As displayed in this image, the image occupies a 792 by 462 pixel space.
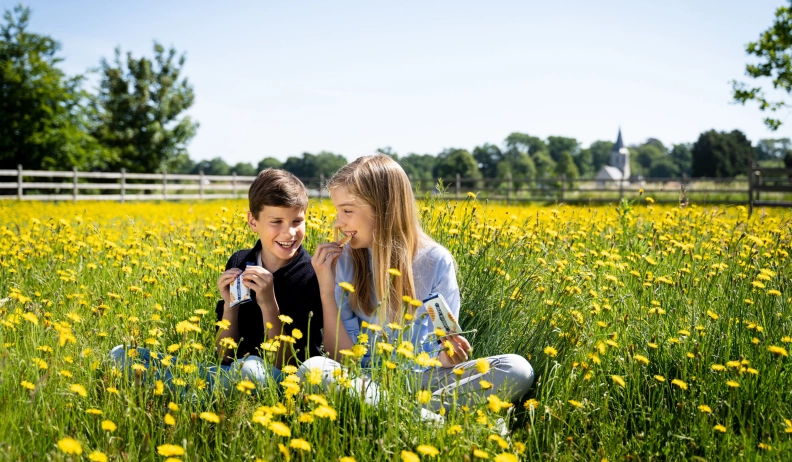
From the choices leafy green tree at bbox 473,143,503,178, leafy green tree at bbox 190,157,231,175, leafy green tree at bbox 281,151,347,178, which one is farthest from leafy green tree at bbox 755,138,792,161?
leafy green tree at bbox 190,157,231,175

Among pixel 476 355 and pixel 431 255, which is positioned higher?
pixel 431 255

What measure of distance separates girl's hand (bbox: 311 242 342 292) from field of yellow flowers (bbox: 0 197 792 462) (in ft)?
1.58

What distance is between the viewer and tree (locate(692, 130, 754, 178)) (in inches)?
3310

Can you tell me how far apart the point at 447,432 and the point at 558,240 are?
8.69 feet

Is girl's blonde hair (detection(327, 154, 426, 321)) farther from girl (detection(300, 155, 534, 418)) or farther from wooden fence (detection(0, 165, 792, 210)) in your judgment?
wooden fence (detection(0, 165, 792, 210))

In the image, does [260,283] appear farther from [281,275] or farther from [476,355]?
[476,355]

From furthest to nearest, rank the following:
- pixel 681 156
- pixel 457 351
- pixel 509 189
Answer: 1. pixel 681 156
2. pixel 509 189
3. pixel 457 351

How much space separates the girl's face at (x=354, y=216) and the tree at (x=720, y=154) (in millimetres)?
90641

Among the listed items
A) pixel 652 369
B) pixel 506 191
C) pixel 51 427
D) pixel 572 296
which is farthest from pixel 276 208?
pixel 506 191

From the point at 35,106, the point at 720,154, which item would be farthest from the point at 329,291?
the point at 720,154

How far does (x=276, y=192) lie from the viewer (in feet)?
9.16

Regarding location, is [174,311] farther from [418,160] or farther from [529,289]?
[418,160]

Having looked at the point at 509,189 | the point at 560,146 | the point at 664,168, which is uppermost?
the point at 560,146

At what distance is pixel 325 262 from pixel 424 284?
1.53 ft
